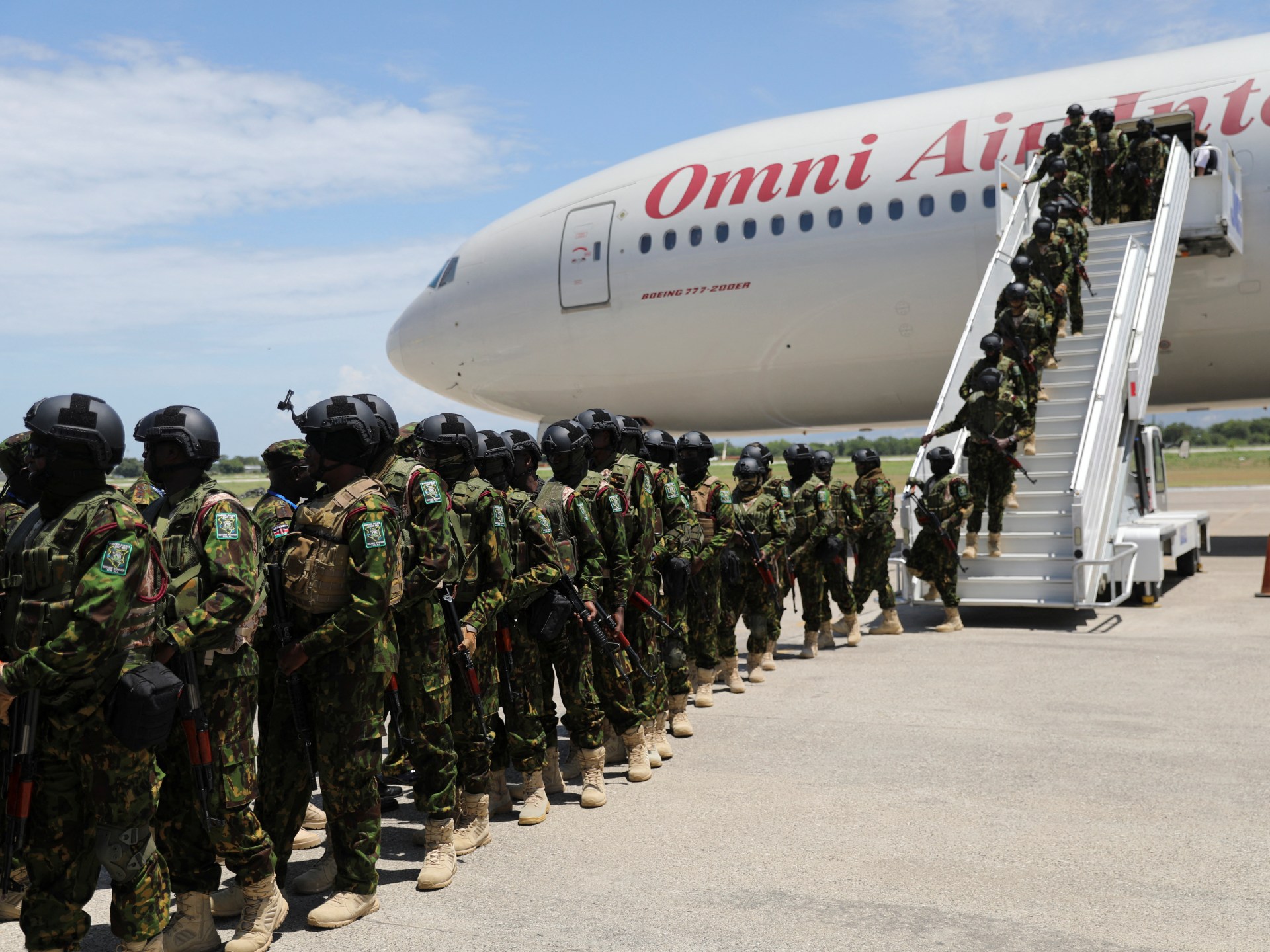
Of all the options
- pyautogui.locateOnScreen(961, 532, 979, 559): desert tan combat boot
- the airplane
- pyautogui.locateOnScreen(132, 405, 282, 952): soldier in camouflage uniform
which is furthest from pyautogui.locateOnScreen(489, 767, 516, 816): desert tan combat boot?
the airplane

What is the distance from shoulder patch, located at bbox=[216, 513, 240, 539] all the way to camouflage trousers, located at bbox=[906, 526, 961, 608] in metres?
7.63

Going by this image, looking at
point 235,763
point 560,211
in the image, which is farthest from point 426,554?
point 560,211

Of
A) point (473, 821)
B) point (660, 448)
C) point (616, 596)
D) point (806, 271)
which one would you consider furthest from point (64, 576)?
point (806, 271)

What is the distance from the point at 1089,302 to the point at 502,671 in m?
10.0

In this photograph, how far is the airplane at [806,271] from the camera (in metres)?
13.4

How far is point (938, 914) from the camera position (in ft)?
13.8

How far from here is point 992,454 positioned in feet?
35.7

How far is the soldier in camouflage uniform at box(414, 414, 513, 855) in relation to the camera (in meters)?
5.09

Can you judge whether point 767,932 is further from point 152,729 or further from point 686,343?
point 686,343

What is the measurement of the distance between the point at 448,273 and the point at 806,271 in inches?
223

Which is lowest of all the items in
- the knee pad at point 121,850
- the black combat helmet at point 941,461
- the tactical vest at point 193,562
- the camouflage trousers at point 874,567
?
the knee pad at point 121,850

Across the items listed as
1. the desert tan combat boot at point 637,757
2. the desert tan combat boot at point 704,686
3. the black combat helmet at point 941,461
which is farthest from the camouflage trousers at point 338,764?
the black combat helmet at point 941,461

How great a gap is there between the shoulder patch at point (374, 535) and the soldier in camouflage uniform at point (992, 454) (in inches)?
305

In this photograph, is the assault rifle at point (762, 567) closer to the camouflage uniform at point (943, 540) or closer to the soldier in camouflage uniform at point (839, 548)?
the soldier in camouflage uniform at point (839, 548)
